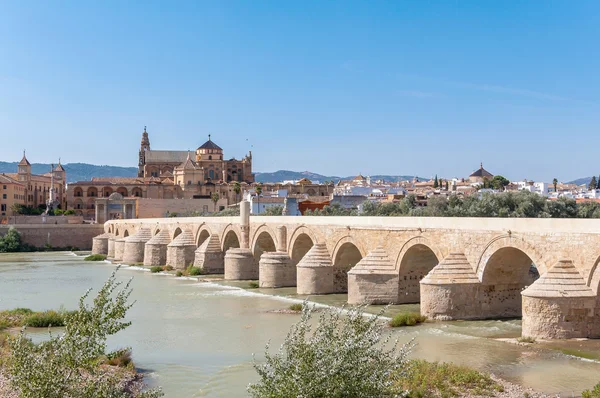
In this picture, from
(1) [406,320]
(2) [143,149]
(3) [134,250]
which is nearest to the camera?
(1) [406,320]

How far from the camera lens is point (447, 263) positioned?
52.3 ft

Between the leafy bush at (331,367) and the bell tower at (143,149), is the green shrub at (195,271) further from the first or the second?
the bell tower at (143,149)

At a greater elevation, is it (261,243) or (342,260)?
(261,243)

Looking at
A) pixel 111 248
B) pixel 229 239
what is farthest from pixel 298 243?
pixel 111 248

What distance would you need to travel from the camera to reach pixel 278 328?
52.2 feet

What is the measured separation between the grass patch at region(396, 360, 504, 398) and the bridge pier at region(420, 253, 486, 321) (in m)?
4.43

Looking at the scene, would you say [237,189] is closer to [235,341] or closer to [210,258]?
[210,258]

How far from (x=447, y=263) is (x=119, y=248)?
30794 mm

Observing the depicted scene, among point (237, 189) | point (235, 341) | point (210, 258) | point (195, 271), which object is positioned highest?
point (237, 189)

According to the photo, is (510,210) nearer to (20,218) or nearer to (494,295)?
(494,295)

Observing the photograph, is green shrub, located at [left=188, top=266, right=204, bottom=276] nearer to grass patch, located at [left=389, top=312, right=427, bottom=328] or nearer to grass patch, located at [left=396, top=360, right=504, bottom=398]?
grass patch, located at [left=389, top=312, right=427, bottom=328]

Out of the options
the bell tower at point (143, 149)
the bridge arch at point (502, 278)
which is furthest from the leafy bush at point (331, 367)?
the bell tower at point (143, 149)

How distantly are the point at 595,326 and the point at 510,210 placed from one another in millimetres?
21714

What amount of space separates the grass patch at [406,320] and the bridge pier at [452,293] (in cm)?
34
